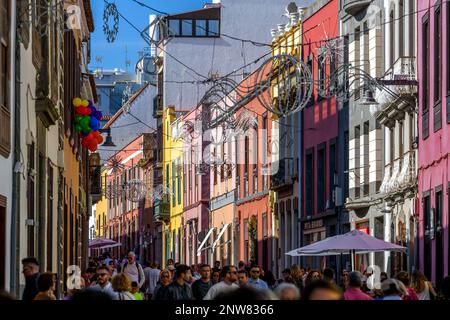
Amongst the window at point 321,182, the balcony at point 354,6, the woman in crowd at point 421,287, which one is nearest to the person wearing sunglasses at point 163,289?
the woman in crowd at point 421,287

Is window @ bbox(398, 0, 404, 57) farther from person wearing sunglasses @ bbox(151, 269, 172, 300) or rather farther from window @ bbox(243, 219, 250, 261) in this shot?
window @ bbox(243, 219, 250, 261)

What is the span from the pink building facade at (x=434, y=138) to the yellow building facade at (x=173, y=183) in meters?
39.1

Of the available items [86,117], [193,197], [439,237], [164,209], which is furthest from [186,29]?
[439,237]

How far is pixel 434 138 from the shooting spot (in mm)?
34031

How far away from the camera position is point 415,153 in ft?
120

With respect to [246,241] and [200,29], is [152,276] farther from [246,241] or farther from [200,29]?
[200,29]

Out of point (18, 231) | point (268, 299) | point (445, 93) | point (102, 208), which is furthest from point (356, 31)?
point (102, 208)

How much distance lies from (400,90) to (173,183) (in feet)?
151

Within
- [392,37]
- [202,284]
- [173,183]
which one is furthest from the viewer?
[173,183]

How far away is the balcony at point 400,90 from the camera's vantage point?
119 ft

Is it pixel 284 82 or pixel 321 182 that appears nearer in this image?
pixel 284 82

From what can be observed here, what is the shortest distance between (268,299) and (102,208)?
11326 centimetres

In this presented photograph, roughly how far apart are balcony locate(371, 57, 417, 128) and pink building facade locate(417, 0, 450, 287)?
44cm

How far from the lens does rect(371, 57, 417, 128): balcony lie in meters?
36.4
